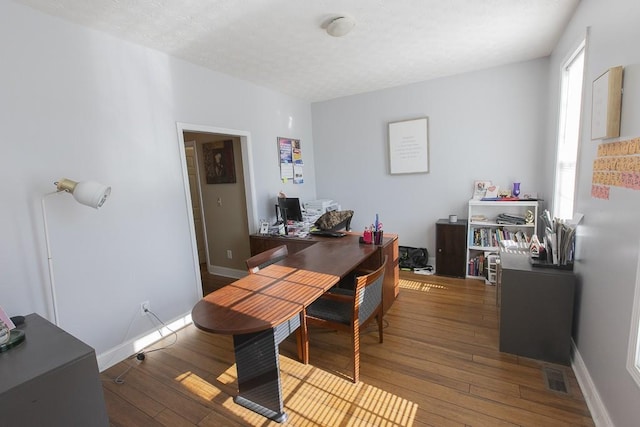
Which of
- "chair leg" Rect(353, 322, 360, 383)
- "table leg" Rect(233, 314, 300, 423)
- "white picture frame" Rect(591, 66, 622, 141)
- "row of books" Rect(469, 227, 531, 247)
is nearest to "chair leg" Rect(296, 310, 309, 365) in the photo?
"table leg" Rect(233, 314, 300, 423)

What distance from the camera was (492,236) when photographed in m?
3.68

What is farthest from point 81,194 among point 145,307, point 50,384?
point 145,307

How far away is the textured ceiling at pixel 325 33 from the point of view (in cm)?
205

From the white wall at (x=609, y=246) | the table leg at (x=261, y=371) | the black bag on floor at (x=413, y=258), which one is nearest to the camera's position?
the white wall at (x=609, y=246)

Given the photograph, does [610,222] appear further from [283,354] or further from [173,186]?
[173,186]

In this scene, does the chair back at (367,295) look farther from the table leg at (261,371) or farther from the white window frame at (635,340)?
the white window frame at (635,340)

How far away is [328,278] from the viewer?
2.04m

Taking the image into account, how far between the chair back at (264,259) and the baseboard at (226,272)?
1.70m

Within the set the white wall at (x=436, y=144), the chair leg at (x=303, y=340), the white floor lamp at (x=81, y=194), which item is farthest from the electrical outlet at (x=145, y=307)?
the white wall at (x=436, y=144)

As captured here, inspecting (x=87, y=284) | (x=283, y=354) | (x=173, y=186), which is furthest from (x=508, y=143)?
(x=87, y=284)

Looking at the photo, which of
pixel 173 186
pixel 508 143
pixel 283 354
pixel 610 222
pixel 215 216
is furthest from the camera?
pixel 215 216

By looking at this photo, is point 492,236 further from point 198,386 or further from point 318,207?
point 198,386

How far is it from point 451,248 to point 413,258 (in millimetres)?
569

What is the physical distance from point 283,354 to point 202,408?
0.71 meters
